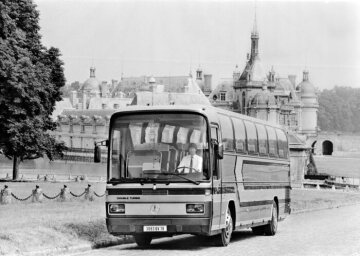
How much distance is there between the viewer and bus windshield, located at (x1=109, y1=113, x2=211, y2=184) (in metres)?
19.7

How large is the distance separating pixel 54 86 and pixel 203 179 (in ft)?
137

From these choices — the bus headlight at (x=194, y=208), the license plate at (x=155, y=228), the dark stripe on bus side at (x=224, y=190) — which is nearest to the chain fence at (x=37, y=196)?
the dark stripe on bus side at (x=224, y=190)

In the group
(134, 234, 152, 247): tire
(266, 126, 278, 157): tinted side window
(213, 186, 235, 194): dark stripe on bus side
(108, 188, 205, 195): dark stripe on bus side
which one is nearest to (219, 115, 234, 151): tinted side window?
(213, 186, 235, 194): dark stripe on bus side

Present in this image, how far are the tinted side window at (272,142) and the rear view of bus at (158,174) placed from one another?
644 cm

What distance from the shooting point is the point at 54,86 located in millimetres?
60500

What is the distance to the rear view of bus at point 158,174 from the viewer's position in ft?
64.0

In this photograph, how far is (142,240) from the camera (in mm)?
20688

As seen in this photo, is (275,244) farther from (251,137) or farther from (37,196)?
(37,196)

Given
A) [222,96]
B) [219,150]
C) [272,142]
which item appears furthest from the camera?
[222,96]

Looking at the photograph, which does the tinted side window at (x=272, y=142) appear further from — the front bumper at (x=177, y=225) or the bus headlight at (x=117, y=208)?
the bus headlight at (x=117, y=208)

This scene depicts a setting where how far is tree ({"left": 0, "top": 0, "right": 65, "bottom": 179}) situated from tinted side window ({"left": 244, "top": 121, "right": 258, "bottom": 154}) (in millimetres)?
26084

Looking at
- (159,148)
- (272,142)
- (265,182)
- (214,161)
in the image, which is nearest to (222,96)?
(272,142)

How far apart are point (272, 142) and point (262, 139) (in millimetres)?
1392

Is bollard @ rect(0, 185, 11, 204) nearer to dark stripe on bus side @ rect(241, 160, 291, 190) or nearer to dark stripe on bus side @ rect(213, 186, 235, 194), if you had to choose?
dark stripe on bus side @ rect(241, 160, 291, 190)
